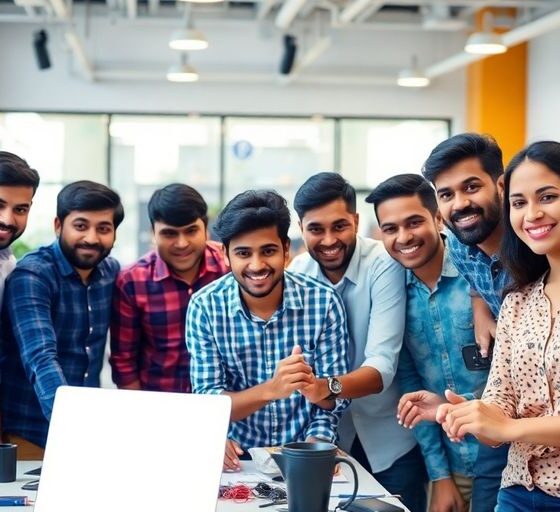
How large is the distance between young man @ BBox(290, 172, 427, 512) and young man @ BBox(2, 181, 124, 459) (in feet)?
2.27

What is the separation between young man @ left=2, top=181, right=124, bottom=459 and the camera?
11.4 feet

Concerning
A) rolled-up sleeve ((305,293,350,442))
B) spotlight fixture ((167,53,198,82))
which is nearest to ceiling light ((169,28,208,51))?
spotlight fixture ((167,53,198,82))

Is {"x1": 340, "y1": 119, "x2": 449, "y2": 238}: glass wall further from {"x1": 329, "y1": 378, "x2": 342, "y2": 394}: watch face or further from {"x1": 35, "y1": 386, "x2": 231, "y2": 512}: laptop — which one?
{"x1": 35, "y1": 386, "x2": 231, "y2": 512}: laptop

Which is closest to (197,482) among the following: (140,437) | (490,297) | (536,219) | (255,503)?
(140,437)

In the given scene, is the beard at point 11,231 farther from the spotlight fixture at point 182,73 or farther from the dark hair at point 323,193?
the spotlight fixture at point 182,73

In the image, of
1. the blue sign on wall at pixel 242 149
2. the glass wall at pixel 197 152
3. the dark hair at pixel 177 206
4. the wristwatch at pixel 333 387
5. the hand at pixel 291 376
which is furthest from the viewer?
the blue sign on wall at pixel 242 149

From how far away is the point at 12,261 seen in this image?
144 inches

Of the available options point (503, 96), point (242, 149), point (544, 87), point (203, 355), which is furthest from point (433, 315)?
point (242, 149)

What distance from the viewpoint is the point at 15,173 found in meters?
3.48

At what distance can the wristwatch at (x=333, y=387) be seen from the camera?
300 cm

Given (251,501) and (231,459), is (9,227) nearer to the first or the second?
(231,459)

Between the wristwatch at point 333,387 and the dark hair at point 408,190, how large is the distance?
621mm

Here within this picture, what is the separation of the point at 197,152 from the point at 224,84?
84cm

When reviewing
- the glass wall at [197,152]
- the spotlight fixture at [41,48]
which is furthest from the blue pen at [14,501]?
the glass wall at [197,152]
